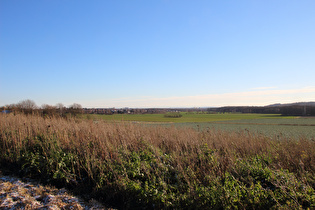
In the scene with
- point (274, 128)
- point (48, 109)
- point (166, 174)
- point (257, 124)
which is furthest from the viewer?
point (257, 124)

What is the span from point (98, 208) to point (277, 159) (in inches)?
236

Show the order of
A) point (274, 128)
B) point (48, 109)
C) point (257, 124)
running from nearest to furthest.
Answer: point (48, 109) → point (274, 128) → point (257, 124)

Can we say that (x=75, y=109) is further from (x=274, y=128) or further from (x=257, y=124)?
(x=257, y=124)

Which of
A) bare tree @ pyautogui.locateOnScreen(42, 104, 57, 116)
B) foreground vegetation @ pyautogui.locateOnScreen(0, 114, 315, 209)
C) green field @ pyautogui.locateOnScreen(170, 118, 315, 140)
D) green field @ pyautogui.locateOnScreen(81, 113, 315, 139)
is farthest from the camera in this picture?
bare tree @ pyautogui.locateOnScreen(42, 104, 57, 116)

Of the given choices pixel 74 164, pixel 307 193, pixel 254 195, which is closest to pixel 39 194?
pixel 74 164

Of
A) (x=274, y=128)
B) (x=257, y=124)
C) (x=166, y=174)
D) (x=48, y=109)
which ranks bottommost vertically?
(x=257, y=124)

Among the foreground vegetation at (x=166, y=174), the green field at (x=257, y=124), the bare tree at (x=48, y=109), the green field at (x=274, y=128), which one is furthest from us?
the bare tree at (x=48, y=109)

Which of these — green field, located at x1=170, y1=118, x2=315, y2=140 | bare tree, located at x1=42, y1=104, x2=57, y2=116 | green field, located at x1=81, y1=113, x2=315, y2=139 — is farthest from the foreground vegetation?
bare tree, located at x1=42, y1=104, x2=57, y2=116

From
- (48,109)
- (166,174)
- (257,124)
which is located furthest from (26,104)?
(257,124)

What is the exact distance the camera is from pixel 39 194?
4.91 meters

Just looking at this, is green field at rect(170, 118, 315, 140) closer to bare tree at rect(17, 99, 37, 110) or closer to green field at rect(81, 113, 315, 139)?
green field at rect(81, 113, 315, 139)

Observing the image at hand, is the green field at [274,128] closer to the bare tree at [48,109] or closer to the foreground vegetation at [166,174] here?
the foreground vegetation at [166,174]

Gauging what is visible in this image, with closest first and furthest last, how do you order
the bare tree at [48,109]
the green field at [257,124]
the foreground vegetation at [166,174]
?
1. the foreground vegetation at [166,174]
2. the green field at [257,124]
3. the bare tree at [48,109]

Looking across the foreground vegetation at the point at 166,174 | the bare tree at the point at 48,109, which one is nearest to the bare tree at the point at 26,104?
the bare tree at the point at 48,109
